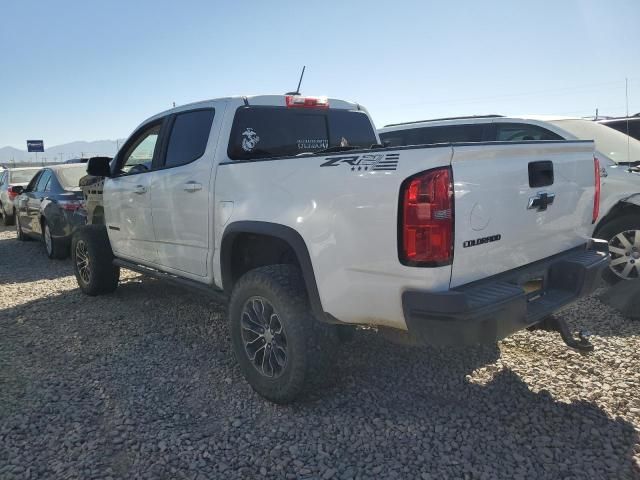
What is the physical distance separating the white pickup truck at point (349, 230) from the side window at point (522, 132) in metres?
2.58

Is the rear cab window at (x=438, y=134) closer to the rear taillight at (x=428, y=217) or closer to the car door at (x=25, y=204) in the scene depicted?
the rear taillight at (x=428, y=217)

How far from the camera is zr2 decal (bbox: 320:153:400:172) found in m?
2.36

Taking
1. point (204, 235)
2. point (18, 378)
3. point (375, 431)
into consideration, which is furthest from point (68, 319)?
point (375, 431)

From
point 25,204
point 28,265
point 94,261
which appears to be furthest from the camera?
point 25,204

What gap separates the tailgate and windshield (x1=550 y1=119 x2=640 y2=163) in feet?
8.83

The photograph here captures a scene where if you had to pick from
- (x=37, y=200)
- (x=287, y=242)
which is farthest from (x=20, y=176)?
(x=287, y=242)

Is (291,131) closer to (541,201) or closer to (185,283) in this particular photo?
(185,283)

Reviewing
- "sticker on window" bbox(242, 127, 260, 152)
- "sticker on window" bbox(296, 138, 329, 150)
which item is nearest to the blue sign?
"sticker on window" bbox(296, 138, 329, 150)

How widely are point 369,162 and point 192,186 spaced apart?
5.72ft

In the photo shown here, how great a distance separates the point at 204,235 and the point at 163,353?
1104 millimetres

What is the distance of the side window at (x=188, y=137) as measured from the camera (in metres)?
3.86

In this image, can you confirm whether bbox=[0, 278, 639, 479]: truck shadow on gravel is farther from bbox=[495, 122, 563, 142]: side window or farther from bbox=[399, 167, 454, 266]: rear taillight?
bbox=[495, 122, 563, 142]: side window

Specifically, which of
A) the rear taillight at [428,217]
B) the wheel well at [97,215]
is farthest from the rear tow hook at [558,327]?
the wheel well at [97,215]

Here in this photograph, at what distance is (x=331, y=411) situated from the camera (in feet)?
10.0
